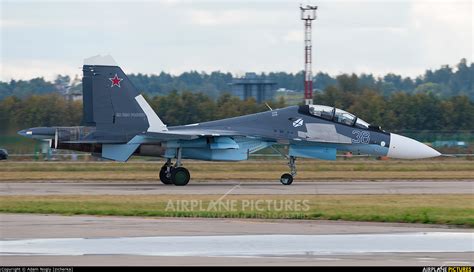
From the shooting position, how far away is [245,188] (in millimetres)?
27906

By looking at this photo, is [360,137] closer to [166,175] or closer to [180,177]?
[180,177]

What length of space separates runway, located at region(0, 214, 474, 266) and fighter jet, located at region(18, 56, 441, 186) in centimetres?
1054

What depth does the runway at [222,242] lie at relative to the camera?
13.0 m

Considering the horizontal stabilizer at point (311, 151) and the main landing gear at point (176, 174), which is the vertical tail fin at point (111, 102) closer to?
the main landing gear at point (176, 174)

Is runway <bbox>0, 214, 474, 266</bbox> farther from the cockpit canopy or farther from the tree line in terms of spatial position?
the tree line

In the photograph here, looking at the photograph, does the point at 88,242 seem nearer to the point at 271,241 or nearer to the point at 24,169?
the point at 271,241

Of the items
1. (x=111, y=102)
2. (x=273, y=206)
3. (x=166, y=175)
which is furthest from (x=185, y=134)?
(x=273, y=206)

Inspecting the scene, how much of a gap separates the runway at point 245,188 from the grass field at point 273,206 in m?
1.65

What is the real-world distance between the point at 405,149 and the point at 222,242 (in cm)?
1740

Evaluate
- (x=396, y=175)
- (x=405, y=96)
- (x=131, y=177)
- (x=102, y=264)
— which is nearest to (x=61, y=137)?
(x=131, y=177)

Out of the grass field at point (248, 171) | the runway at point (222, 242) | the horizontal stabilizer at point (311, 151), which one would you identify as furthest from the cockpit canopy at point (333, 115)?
the runway at point (222, 242)

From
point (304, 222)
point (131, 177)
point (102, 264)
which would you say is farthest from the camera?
point (131, 177)

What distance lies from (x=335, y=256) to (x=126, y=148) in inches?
669

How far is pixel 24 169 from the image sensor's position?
37.9 m
